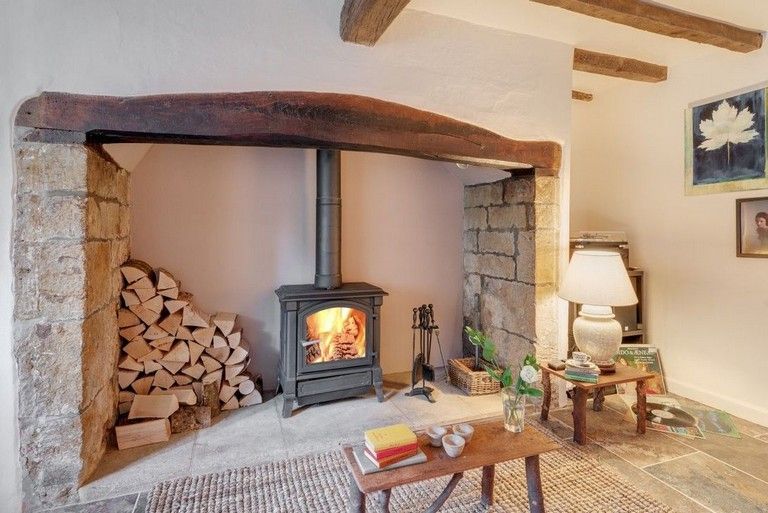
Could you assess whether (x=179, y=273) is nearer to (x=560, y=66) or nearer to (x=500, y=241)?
(x=500, y=241)

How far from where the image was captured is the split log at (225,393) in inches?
101

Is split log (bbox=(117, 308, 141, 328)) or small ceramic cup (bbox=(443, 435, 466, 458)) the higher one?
split log (bbox=(117, 308, 141, 328))

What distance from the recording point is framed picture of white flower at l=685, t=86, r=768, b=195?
2475 millimetres

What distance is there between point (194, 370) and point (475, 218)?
7.89 feet

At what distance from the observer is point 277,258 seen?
2.96m

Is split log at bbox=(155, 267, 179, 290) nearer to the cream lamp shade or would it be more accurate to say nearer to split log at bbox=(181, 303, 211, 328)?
split log at bbox=(181, 303, 211, 328)

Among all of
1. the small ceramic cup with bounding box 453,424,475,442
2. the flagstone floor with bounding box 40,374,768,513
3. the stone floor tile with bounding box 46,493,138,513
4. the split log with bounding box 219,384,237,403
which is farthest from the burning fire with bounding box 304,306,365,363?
the small ceramic cup with bounding box 453,424,475,442

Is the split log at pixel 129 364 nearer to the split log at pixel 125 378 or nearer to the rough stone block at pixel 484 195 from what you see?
the split log at pixel 125 378

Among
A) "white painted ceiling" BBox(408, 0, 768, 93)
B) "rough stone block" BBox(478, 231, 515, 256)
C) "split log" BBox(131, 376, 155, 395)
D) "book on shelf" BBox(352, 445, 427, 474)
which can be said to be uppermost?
"white painted ceiling" BBox(408, 0, 768, 93)

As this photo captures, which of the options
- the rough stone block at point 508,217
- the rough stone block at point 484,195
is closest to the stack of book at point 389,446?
the rough stone block at point 508,217

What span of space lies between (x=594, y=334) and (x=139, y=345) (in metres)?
2.77

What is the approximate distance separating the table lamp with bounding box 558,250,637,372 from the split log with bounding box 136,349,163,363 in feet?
8.36

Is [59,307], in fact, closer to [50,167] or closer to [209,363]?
[50,167]

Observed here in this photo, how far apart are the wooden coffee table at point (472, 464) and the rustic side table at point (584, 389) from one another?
28.6 inches
